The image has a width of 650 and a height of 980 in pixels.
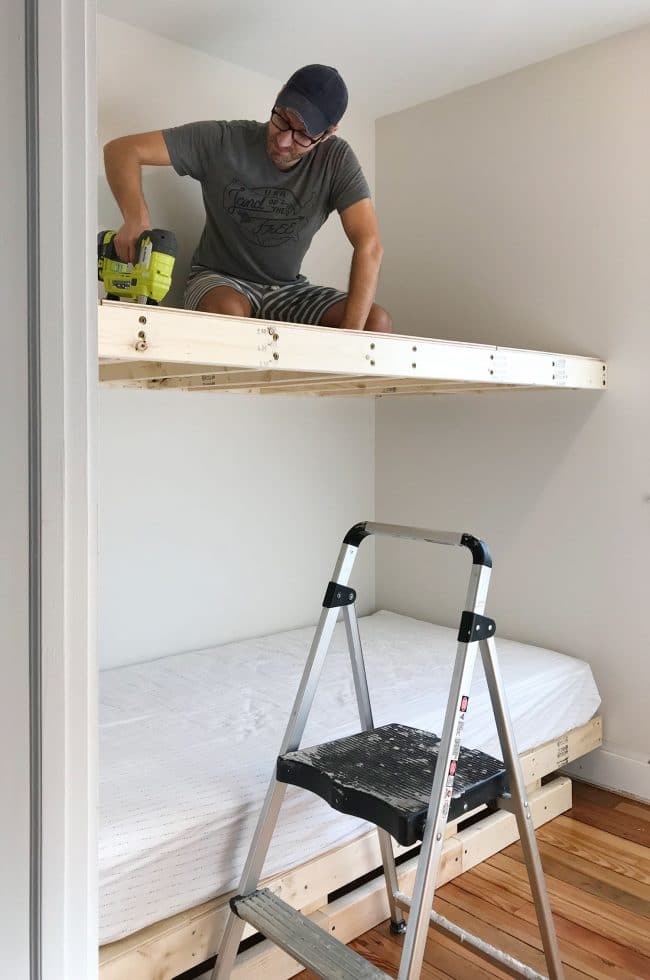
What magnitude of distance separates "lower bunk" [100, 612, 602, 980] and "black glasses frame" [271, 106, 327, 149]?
4.73ft

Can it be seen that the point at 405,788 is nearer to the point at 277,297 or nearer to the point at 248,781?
the point at 248,781

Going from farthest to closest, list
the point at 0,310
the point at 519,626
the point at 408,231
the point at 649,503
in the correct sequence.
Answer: the point at 408,231 → the point at 519,626 → the point at 649,503 → the point at 0,310

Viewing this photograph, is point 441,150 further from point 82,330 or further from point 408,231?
point 82,330

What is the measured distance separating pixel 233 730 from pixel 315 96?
153cm

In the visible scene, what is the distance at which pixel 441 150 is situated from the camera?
9.43 feet

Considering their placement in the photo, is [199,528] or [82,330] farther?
[199,528]

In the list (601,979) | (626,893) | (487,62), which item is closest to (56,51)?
(601,979)

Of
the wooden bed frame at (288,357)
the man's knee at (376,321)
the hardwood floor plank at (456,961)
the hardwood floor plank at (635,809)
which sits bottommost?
the hardwood floor plank at (456,961)

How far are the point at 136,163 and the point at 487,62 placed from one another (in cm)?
127

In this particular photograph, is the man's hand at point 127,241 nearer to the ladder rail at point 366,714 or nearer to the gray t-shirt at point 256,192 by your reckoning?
the gray t-shirt at point 256,192

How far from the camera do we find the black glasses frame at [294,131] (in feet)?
6.55

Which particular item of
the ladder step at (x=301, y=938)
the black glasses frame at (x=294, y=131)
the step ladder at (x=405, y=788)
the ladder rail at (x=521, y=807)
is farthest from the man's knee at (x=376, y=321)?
the ladder step at (x=301, y=938)

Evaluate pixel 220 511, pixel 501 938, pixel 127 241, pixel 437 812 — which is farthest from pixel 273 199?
pixel 501 938

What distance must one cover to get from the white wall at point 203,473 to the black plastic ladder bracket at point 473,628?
1335 mm
